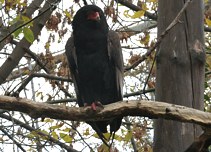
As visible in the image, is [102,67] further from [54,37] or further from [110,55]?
[54,37]

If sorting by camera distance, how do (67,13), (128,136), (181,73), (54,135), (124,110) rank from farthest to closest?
(67,13) → (54,135) → (128,136) → (181,73) → (124,110)

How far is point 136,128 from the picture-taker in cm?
389

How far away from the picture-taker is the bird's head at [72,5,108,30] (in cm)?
349

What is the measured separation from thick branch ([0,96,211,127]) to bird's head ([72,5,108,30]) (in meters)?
1.22

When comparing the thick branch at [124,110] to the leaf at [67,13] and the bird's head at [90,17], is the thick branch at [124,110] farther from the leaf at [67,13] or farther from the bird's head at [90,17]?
the leaf at [67,13]

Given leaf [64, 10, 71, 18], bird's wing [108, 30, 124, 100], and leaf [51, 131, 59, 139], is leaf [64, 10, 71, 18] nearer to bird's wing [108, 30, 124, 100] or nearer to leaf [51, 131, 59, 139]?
bird's wing [108, 30, 124, 100]

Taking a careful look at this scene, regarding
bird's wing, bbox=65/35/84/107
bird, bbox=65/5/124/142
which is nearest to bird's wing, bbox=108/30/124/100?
bird, bbox=65/5/124/142

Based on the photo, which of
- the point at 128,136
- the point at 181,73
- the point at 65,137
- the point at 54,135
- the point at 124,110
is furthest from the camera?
the point at 54,135

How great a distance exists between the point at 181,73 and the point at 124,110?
1.77 feet

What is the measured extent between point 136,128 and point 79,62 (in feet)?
2.49

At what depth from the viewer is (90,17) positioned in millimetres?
3482

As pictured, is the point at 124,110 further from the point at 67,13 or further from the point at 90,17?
the point at 67,13

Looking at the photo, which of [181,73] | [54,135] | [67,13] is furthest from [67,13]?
[181,73]

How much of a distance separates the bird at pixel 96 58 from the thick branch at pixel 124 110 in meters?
1.03
